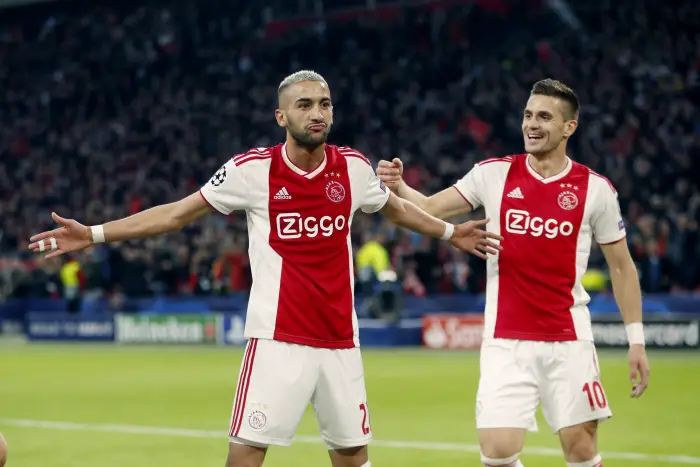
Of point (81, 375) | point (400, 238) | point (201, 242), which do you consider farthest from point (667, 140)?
point (81, 375)

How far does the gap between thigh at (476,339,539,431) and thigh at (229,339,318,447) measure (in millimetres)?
1010

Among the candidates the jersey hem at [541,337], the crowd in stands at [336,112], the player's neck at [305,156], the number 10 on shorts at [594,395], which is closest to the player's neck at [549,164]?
the jersey hem at [541,337]

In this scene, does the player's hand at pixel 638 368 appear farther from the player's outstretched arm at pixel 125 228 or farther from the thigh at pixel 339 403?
the player's outstretched arm at pixel 125 228

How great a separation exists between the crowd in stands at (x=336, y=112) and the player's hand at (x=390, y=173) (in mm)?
14294

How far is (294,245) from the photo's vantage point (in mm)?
6012

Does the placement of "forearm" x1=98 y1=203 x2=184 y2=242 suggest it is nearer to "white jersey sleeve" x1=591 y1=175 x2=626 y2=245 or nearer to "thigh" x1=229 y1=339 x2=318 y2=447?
"thigh" x1=229 y1=339 x2=318 y2=447

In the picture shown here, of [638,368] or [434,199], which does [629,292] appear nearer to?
[638,368]

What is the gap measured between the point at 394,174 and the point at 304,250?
1.04 metres

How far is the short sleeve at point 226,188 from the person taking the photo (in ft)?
19.8

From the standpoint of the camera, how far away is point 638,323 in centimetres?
664

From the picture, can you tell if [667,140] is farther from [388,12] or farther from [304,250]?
[304,250]

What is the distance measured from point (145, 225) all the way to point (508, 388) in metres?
2.14

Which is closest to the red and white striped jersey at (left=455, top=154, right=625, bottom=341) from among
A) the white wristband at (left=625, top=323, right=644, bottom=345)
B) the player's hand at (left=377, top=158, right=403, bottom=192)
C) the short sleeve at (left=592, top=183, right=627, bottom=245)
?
the short sleeve at (left=592, top=183, right=627, bottom=245)

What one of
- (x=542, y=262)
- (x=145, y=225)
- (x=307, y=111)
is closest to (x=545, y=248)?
(x=542, y=262)
